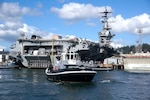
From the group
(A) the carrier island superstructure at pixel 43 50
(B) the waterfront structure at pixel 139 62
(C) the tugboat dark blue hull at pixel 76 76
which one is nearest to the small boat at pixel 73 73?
(C) the tugboat dark blue hull at pixel 76 76

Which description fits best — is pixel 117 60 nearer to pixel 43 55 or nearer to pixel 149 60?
pixel 149 60

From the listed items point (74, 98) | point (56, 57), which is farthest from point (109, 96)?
point (56, 57)

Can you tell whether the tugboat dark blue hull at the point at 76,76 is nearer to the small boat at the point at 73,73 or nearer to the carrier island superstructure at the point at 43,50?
the small boat at the point at 73,73

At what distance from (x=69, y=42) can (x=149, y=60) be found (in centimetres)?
3123

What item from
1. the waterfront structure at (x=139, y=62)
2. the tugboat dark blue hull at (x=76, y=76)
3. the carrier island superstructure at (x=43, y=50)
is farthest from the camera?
the waterfront structure at (x=139, y=62)

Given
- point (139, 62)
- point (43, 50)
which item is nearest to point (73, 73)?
point (43, 50)

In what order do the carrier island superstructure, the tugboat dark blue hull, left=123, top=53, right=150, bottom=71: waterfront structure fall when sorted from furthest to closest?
left=123, top=53, right=150, bottom=71: waterfront structure < the carrier island superstructure < the tugboat dark blue hull

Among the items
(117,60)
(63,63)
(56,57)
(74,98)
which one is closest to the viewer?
(74,98)

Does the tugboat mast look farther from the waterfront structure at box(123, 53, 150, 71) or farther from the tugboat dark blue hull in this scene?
the tugboat dark blue hull

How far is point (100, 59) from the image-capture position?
449 feet

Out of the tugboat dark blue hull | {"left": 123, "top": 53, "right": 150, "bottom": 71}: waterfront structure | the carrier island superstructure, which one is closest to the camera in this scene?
the tugboat dark blue hull

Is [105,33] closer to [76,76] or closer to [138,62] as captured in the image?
[138,62]

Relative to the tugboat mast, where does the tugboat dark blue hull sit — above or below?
below

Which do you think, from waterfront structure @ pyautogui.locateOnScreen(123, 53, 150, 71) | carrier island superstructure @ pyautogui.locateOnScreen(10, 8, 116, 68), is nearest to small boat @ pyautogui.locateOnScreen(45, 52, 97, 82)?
carrier island superstructure @ pyautogui.locateOnScreen(10, 8, 116, 68)
